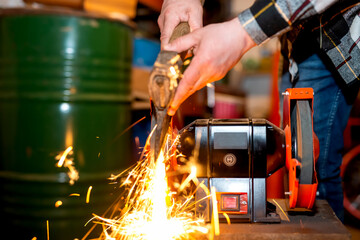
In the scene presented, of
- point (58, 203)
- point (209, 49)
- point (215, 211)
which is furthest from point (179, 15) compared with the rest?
point (58, 203)

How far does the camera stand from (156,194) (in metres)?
1.08

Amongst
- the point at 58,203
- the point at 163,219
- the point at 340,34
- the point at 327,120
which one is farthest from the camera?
the point at 58,203

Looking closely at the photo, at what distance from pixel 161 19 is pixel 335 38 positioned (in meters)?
0.66

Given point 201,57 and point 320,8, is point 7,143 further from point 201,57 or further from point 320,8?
point 320,8

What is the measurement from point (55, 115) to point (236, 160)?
1.07 metres

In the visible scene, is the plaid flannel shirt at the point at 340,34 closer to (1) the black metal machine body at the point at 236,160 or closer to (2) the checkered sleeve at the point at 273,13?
(2) the checkered sleeve at the point at 273,13

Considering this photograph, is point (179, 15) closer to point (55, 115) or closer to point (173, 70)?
point (173, 70)

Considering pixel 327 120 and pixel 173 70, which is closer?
pixel 173 70

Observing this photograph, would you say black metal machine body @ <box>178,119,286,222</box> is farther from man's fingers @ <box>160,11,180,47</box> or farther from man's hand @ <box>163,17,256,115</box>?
man's fingers @ <box>160,11,180,47</box>

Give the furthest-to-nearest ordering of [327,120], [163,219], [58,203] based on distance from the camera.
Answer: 1. [58,203]
2. [327,120]
3. [163,219]

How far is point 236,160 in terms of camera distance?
1.11m

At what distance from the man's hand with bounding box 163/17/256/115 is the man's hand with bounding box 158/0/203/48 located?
260 millimetres

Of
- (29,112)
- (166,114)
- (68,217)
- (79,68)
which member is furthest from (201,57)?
(68,217)

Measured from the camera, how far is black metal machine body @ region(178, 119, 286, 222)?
1.10 meters
